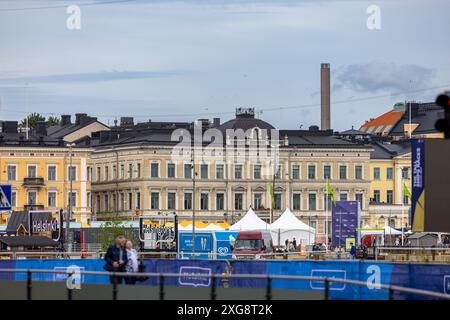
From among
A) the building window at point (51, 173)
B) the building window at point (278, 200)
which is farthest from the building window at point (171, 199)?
the building window at point (51, 173)

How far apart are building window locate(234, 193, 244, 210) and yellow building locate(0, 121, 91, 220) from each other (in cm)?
1559

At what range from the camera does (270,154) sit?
168375 mm

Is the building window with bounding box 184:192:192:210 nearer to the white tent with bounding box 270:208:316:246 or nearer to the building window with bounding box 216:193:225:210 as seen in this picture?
the building window with bounding box 216:193:225:210

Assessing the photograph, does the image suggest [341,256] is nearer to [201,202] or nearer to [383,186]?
[201,202]

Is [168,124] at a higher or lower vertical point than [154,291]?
higher

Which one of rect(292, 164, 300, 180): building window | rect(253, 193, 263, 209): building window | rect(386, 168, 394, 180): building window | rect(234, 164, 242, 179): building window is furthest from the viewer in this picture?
rect(386, 168, 394, 180): building window

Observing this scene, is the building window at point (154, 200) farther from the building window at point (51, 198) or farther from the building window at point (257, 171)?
the building window at point (257, 171)

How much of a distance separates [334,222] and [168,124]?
98.6m

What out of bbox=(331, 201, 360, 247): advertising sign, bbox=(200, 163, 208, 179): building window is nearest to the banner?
bbox=(331, 201, 360, 247): advertising sign

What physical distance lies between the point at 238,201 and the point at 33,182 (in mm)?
21648

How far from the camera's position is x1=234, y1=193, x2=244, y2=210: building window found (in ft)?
552

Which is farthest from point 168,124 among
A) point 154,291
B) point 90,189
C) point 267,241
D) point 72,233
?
point 154,291

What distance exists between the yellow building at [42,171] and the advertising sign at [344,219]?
76069 mm
